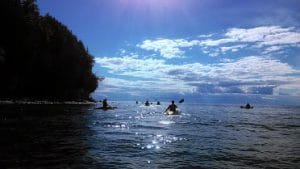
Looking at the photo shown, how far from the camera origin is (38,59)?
305 feet

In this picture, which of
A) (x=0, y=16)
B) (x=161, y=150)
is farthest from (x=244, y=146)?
(x=0, y=16)

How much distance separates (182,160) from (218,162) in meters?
1.68

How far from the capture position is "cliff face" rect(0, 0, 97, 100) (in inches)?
2899

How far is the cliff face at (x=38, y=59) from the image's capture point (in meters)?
73.6

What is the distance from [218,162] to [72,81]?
331 ft

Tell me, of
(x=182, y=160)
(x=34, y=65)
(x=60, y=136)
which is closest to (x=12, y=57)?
(x=34, y=65)

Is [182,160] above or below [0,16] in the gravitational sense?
below

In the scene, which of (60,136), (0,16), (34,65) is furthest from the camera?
(34,65)

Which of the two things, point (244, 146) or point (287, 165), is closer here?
point (287, 165)

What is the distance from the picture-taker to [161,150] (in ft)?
66.4

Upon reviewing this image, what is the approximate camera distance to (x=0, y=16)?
232 ft

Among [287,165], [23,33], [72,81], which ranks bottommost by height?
[287,165]

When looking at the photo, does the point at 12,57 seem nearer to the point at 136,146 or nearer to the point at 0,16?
the point at 0,16

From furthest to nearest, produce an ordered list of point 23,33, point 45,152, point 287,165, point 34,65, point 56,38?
point 56,38 < point 34,65 < point 23,33 < point 45,152 < point 287,165
